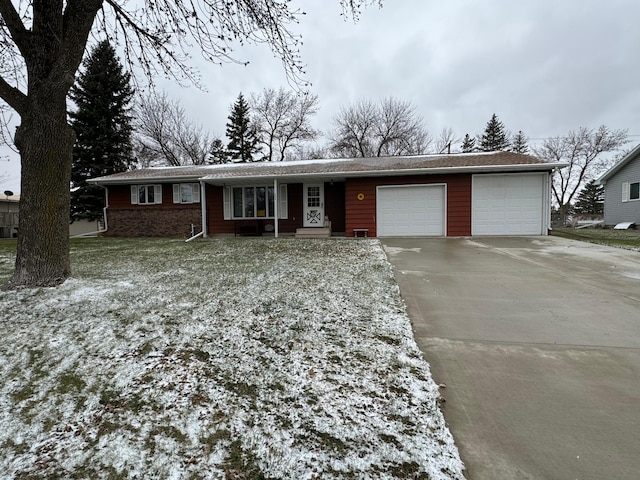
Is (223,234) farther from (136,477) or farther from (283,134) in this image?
(283,134)

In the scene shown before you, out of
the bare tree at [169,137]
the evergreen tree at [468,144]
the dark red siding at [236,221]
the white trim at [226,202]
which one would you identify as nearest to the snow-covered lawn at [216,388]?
the dark red siding at [236,221]

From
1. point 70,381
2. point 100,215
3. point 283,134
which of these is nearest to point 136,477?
point 70,381

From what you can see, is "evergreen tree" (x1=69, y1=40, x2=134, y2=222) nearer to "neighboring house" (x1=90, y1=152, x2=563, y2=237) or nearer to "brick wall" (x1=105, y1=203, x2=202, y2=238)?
"brick wall" (x1=105, y1=203, x2=202, y2=238)

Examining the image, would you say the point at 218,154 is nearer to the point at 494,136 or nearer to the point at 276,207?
the point at 276,207

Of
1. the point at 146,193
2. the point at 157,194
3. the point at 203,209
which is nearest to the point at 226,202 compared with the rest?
the point at 203,209

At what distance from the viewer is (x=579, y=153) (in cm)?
2823

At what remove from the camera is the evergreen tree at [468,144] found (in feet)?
118

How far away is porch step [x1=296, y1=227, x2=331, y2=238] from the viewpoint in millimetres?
11734

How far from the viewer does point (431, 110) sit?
91.6 feet

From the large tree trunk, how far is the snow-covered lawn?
478 millimetres

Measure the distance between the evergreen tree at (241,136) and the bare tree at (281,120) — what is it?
1.56 metres

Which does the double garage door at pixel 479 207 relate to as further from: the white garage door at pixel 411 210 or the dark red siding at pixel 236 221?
the dark red siding at pixel 236 221

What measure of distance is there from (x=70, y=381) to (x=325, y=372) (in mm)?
1770

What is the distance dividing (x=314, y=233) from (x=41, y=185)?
27.2ft
